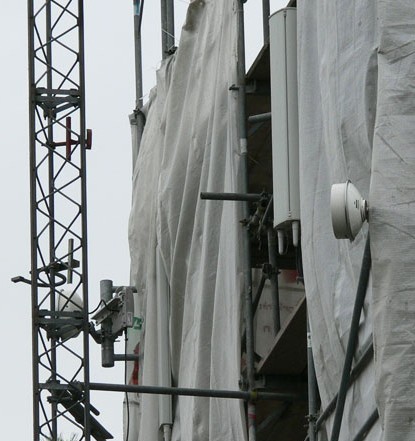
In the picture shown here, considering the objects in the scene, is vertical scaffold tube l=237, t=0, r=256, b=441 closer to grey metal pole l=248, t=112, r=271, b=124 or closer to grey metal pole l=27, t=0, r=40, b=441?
grey metal pole l=248, t=112, r=271, b=124

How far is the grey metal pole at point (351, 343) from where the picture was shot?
35.3ft

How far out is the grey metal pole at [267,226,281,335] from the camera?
50.9 feet

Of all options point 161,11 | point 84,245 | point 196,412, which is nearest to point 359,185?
point 196,412

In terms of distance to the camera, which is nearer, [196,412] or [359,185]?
[359,185]

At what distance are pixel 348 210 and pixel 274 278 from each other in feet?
17.5

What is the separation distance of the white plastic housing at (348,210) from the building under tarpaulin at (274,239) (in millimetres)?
62

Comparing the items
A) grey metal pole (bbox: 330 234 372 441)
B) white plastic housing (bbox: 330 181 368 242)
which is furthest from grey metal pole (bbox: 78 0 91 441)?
white plastic housing (bbox: 330 181 368 242)

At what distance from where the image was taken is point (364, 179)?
1114 centimetres

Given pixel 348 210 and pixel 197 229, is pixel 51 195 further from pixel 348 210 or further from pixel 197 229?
pixel 348 210

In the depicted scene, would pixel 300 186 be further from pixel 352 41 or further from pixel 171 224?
pixel 171 224

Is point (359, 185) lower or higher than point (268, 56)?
lower

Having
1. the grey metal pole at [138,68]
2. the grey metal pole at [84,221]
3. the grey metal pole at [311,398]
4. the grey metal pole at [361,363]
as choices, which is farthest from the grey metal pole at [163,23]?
the grey metal pole at [361,363]

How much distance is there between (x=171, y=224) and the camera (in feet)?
56.9

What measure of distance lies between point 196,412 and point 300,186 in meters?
3.88
